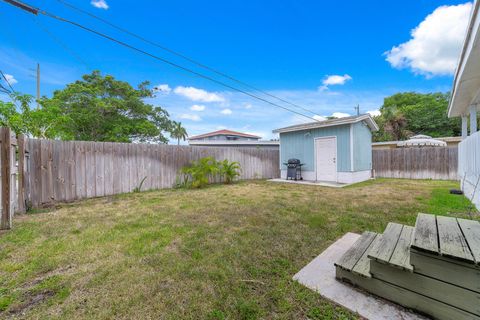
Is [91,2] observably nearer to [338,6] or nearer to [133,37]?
[133,37]

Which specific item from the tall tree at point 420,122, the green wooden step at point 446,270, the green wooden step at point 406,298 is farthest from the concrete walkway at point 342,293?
the tall tree at point 420,122

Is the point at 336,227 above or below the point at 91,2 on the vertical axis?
below

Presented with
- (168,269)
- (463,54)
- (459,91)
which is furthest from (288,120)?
(168,269)

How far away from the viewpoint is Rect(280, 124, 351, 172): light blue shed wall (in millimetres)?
7473

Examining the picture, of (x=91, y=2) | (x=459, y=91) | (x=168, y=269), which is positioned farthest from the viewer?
(x=91, y=2)

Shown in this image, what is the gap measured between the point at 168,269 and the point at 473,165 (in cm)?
621

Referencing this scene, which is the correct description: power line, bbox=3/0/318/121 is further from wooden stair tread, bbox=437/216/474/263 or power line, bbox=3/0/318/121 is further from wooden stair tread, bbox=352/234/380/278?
wooden stair tread, bbox=437/216/474/263

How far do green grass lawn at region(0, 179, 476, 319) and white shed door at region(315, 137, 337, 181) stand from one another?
147 inches

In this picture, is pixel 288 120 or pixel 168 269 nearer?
pixel 168 269

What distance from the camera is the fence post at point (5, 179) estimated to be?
2939mm

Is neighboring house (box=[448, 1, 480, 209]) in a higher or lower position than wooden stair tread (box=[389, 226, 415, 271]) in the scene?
higher

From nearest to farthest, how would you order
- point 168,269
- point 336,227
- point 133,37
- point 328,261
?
point 168,269, point 328,261, point 336,227, point 133,37

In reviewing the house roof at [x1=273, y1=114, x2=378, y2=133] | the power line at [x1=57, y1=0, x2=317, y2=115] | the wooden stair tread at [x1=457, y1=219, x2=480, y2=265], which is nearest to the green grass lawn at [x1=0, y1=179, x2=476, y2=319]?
the wooden stair tread at [x1=457, y1=219, x2=480, y2=265]

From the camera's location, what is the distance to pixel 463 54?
326 cm
